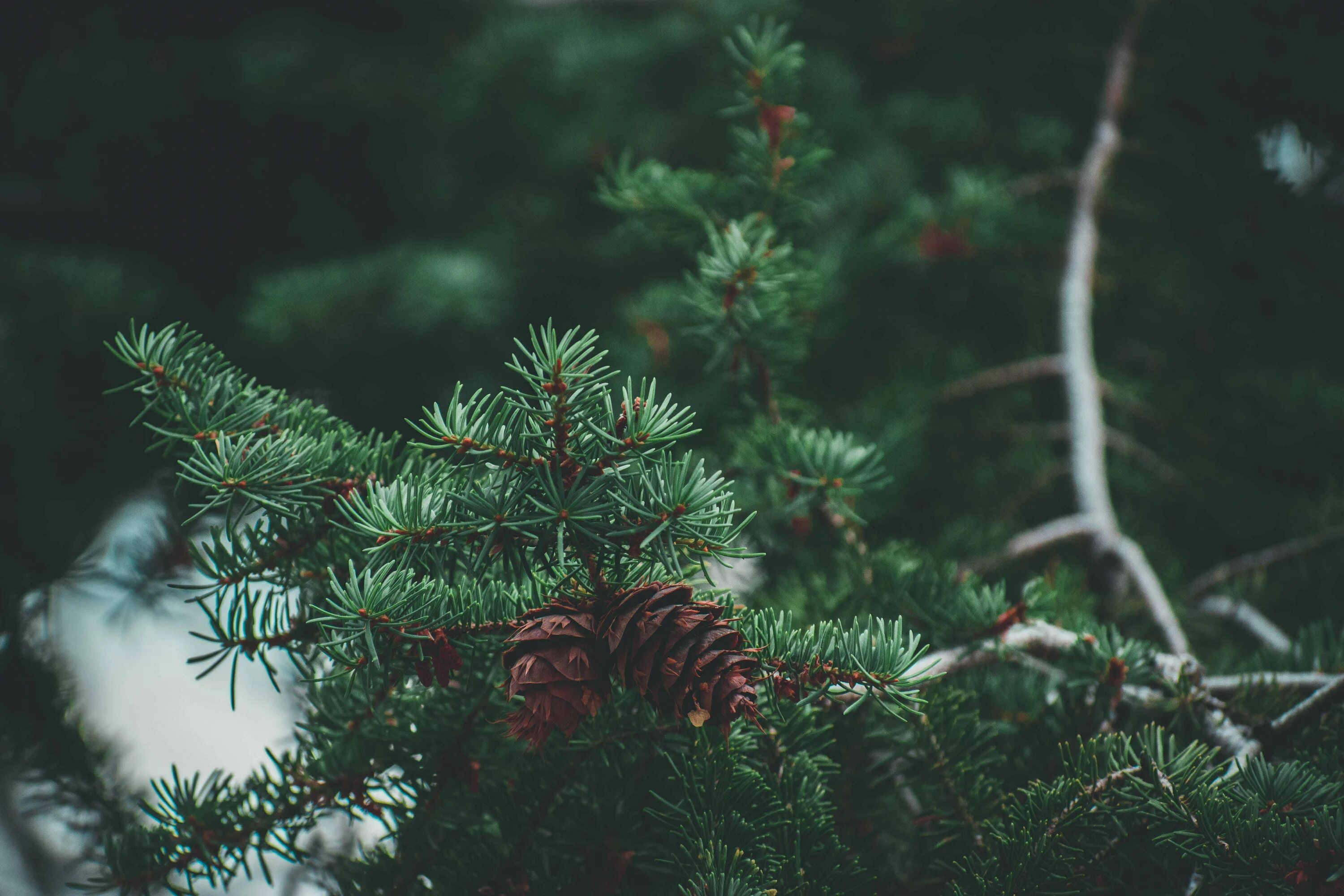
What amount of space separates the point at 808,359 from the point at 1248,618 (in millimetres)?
480

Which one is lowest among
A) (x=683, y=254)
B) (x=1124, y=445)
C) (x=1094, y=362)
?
(x=1124, y=445)

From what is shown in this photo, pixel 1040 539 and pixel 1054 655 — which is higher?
pixel 1040 539

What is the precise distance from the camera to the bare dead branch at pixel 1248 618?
664 mm

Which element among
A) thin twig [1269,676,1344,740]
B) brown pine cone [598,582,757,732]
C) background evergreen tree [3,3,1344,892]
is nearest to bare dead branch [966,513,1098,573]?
background evergreen tree [3,3,1344,892]

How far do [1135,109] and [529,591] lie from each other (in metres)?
1.04

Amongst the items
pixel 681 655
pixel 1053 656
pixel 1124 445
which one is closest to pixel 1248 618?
pixel 1124 445

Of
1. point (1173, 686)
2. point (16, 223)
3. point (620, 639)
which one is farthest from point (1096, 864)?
point (16, 223)

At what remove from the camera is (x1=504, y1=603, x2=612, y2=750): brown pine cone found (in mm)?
337

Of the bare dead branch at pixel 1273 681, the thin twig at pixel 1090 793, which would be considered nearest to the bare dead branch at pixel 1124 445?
the bare dead branch at pixel 1273 681

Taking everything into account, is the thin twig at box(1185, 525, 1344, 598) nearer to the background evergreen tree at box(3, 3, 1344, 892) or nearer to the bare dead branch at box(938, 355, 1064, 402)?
the background evergreen tree at box(3, 3, 1344, 892)

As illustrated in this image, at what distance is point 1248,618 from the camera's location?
0.70m

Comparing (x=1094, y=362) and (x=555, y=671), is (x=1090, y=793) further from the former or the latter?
(x=1094, y=362)

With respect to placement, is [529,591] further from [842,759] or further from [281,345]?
[281,345]

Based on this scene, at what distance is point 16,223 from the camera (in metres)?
1.13
